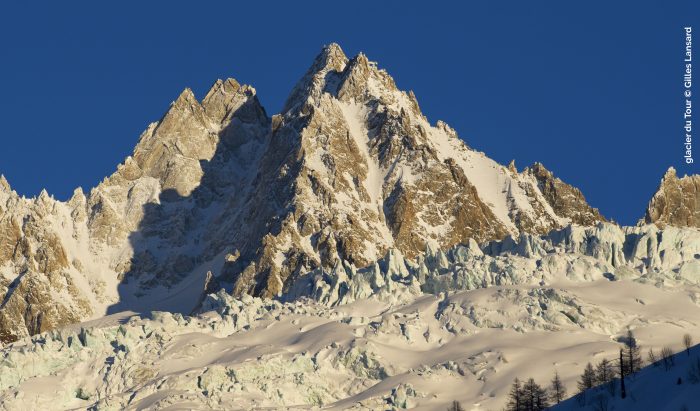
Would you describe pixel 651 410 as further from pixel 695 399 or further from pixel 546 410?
pixel 546 410

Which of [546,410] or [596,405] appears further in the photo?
[546,410]

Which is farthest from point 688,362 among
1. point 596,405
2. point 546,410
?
point 546,410

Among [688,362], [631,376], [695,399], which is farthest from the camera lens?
[631,376]

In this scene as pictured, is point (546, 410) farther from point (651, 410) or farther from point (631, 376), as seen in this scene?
point (651, 410)

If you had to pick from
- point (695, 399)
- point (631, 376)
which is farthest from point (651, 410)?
point (631, 376)

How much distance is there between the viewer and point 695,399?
522ft

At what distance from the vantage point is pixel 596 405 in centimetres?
17525

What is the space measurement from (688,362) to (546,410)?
857 inches

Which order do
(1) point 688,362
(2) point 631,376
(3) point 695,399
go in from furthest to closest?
(2) point 631,376, (1) point 688,362, (3) point 695,399

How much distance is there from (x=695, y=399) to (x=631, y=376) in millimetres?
28530

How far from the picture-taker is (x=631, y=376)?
616ft

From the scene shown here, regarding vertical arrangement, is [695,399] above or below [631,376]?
below

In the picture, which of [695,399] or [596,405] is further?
[596,405]

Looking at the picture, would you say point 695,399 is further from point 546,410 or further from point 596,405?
point 546,410
